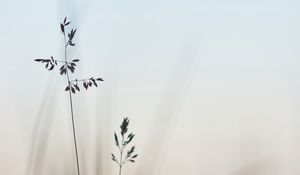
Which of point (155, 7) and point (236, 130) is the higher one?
point (155, 7)

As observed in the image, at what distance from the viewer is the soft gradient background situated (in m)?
1.08

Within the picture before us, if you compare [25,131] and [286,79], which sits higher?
[286,79]

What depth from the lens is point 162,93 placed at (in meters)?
1.12

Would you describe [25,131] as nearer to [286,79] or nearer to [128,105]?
[128,105]

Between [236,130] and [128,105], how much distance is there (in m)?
0.37

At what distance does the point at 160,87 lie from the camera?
1114 mm

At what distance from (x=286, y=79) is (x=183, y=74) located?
0.33 metres

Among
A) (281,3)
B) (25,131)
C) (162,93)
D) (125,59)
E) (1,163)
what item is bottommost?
(1,163)

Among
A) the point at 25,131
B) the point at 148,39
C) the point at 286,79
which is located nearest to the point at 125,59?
the point at 148,39

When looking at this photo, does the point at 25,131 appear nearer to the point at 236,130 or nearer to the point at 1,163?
the point at 1,163

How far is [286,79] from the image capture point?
1075 mm

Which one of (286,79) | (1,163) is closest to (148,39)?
(286,79)

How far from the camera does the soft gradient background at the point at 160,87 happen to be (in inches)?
42.5

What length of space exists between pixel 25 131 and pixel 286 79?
2.90 feet
